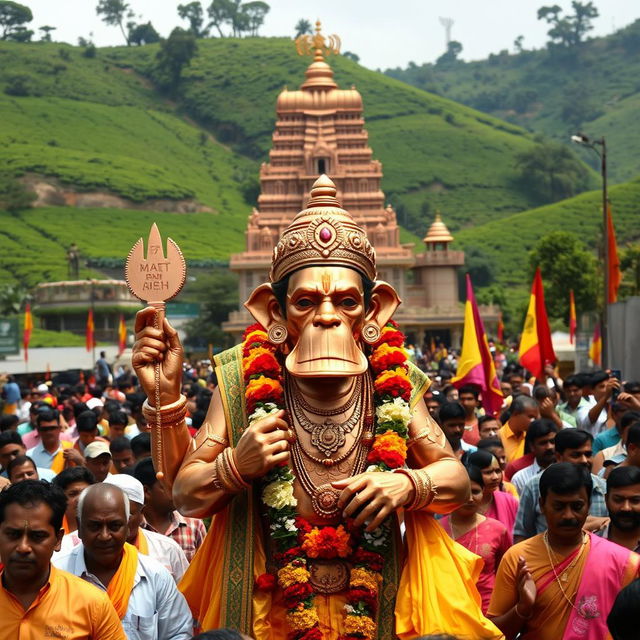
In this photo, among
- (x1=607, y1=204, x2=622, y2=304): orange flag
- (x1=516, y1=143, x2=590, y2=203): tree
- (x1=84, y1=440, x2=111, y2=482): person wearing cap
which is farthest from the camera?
(x1=516, y1=143, x2=590, y2=203): tree

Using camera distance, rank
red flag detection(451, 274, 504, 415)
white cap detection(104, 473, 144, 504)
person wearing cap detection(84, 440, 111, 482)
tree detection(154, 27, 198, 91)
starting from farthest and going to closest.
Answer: tree detection(154, 27, 198, 91) < red flag detection(451, 274, 504, 415) < person wearing cap detection(84, 440, 111, 482) < white cap detection(104, 473, 144, 504)

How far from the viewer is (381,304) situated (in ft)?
18.5

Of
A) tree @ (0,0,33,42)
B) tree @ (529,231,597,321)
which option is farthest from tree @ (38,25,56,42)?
tree @ (529,231,597,321)

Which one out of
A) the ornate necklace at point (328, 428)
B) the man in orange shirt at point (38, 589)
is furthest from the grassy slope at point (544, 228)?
the man in orange shirt at point (38, 589)

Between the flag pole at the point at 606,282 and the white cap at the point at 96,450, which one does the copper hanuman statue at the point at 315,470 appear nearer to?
the white cap at the point at 96,450

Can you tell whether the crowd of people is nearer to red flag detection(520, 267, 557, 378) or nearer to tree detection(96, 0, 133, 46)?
red flag detection(520, 267, 557, 378)

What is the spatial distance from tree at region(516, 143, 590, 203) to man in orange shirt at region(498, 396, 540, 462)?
Result: 9791 centimetres

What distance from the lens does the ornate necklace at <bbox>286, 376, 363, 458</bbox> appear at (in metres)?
5.38

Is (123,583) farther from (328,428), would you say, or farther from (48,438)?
(48,438)

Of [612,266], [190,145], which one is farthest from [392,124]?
[612,266]

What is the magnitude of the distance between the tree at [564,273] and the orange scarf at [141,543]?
163ft

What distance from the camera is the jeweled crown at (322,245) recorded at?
5461mm

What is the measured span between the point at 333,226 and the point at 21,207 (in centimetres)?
8752

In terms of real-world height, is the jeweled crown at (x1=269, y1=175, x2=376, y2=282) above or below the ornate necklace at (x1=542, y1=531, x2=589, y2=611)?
above
